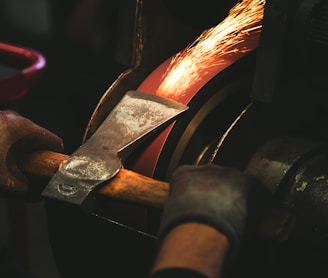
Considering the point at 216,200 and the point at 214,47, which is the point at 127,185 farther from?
the point at 214,47

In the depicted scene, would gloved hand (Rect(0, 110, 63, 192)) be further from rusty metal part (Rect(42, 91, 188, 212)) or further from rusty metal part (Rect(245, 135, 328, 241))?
rusty metal part (Rect(245, 135, 328, 241))

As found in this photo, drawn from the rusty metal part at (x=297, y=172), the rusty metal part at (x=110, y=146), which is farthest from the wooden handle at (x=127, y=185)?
the rusty metal part at (x=297, y=172)

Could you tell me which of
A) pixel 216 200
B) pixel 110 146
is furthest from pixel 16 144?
pixel 216 200

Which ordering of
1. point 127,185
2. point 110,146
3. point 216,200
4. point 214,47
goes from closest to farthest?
point 216,200 < point 127,185 < point 110,146 < point 214,47

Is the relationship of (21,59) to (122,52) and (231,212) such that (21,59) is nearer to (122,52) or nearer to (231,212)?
(122,52)

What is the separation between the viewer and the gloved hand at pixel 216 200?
0.89 meters

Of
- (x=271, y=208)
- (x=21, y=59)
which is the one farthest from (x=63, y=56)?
(x=271, y=208)

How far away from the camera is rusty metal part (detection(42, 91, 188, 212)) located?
1.07m

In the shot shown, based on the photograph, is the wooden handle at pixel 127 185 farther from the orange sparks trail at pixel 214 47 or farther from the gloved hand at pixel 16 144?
the orange sparks trail at pixel 214 47

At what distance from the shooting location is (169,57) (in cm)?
144

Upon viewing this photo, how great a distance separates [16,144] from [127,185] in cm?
25

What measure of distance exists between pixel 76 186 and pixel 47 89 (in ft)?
8.00

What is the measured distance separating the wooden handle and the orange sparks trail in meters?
0.28

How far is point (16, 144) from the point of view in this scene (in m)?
1.19
